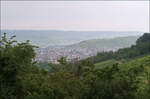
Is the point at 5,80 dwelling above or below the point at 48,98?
above

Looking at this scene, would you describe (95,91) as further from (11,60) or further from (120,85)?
(11,60)

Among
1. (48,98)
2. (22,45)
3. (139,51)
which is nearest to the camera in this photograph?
(48,98)

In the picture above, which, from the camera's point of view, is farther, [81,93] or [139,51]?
[139,51]

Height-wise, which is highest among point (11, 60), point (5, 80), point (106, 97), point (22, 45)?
point (22, 45)

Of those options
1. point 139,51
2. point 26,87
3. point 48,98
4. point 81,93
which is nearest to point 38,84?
point 26,87

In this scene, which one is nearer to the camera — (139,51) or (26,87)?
(26,87)

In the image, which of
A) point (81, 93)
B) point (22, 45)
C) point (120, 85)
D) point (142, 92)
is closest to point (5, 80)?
point (22, 45)

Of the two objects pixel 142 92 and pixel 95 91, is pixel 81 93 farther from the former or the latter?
pixel 142 92

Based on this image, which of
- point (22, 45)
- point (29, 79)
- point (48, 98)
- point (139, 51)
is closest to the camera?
point (48, 98)

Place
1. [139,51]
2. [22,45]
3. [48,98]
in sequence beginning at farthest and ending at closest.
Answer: [139,51], [22,45], [48,98]
